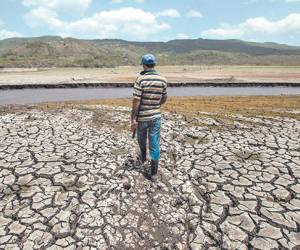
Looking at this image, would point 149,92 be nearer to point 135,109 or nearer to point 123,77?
point 135,109

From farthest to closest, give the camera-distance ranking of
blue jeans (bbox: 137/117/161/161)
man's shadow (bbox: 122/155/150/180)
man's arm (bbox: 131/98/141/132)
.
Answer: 1. man's shadow (bbox: 122/155/150/180)
2. blue jeans (bbox: 137/117/161/161)
3. man's arm (bbox: 131/98/141/132)

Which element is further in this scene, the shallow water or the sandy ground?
the sandy ground

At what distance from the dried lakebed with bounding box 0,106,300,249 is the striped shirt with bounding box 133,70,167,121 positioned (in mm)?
1491

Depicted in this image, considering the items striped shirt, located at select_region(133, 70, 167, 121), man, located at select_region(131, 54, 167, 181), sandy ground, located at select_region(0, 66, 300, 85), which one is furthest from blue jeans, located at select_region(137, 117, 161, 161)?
sandy ground, located at select_region(0, 66, 300, 85)

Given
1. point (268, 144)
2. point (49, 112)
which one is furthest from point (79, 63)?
point (268, 144)

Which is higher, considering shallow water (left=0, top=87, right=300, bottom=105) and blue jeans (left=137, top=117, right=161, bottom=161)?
blue jeans (left=137, top=117, right=161, bottom=161)

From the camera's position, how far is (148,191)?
221 inches

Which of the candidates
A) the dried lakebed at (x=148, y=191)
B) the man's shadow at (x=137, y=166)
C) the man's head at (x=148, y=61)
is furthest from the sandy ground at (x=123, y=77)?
the man's head at (x=148, y=61)

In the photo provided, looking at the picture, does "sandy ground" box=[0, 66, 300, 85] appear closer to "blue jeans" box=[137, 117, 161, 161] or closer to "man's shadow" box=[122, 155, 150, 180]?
"man's shadow" box=[122, 155, 150, 180]

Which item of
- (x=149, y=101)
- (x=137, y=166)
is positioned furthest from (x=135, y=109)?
(x=137, y=166)

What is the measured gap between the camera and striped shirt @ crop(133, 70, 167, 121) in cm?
507

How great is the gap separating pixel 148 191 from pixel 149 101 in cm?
175

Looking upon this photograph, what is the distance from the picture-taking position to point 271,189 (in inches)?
224

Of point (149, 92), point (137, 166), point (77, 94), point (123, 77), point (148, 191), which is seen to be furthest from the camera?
point (123, 77)
